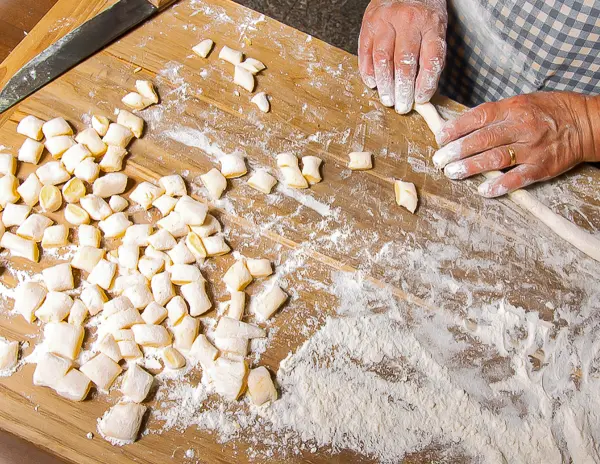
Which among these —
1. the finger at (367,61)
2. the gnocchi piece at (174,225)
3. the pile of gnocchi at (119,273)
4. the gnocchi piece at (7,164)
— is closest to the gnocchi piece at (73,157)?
the pile of gnocchi at (119,273)

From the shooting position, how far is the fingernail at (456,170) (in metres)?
1.39

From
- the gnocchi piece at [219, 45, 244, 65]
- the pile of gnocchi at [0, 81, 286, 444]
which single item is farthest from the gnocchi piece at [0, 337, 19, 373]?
the gnocchi piece at [219, 45, 244, 65]

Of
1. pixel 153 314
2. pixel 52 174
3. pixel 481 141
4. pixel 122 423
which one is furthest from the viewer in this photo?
pixel 481 141

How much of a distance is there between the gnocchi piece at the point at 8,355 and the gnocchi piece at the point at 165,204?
1.36 ft

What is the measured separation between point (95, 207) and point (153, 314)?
0.94 feet

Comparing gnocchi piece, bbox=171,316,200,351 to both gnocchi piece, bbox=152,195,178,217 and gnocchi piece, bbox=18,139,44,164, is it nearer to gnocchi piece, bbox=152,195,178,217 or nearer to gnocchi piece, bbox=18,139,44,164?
gnocchi piece, bbox=152,195,178,217

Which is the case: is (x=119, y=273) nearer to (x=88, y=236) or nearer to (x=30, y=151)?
(x=88, y=236)

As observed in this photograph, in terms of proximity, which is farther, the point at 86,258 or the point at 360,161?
the point at 360,161

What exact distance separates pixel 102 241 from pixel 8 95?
435 millimetres

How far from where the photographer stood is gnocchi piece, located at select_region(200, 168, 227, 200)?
1.31 metres

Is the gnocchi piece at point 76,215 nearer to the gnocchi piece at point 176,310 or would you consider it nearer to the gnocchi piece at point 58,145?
the gnocchi piece at point 58,145

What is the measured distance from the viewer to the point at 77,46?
4.53 feet

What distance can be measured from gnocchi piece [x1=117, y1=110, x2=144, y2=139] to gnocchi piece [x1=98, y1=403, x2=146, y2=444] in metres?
0.64

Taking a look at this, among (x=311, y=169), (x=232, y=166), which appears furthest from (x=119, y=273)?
(x=311, y=169)
